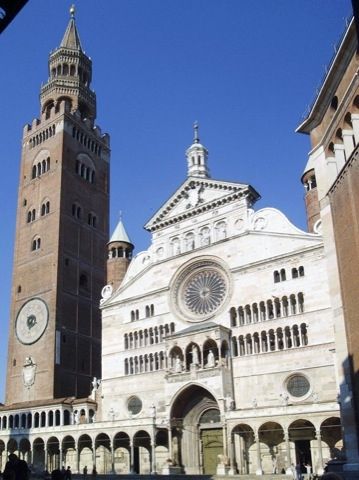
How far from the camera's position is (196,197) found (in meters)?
43.6

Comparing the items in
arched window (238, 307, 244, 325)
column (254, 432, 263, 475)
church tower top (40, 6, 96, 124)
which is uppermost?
church tower top (40, 6, 96, 124)

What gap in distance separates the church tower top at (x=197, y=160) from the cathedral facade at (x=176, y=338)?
131 mm

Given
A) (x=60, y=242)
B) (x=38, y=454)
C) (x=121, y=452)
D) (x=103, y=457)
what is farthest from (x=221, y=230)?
(x=38, y=454)

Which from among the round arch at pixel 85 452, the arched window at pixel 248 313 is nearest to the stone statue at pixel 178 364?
the arched window at pixel 248 313

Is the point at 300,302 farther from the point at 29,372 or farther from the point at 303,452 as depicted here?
the point at 29,372

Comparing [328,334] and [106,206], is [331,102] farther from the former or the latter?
[106,206]

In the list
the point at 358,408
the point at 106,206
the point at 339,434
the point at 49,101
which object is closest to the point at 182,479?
the point at 339,434

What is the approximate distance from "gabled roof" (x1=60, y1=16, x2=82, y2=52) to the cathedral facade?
38.5 feet

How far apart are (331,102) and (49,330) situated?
34.7 meters

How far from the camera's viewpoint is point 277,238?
3800 centimetres

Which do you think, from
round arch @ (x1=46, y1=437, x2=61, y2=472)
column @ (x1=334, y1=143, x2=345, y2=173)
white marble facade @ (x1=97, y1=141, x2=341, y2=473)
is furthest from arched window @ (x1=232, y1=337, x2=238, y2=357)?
column @ (x1=334, y1=143, x2=345, y2=173)

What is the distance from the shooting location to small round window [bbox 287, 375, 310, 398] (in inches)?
1323

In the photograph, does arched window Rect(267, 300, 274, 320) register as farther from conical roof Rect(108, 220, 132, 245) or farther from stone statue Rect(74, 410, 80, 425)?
conical roof Rect(108, 220, 132, 245)

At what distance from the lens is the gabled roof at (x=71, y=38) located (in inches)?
2564
